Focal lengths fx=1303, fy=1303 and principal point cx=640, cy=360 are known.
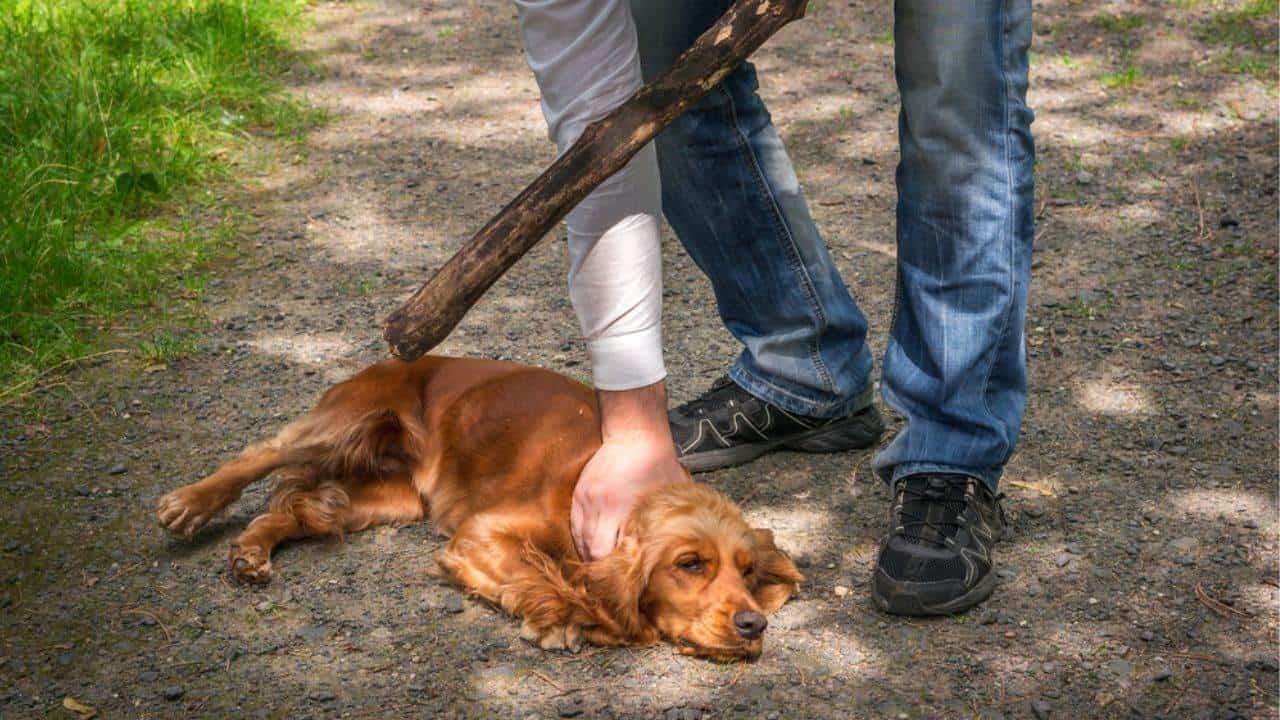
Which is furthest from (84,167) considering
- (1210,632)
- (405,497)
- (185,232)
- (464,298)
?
(1210,632)

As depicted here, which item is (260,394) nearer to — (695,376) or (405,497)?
(405,497)

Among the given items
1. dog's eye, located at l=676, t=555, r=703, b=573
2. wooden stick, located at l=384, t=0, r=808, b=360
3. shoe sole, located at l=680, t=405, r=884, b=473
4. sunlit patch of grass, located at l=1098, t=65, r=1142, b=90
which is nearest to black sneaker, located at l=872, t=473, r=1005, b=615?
dog's eye, located at l=676, t=555, r=703, b=573

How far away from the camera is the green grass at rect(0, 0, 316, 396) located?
4215mm

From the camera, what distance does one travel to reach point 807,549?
10.2 feet

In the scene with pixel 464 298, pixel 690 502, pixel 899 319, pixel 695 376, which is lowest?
pixel 695 376

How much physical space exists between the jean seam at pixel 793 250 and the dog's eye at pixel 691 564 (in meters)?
0.86

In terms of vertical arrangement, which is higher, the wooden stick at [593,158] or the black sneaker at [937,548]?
the wooden stick at [593,158]

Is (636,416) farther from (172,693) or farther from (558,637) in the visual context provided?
(172,693)

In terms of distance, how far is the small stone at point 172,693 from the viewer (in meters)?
2.58

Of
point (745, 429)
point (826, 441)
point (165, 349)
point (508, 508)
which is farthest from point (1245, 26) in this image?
point (165, 349)

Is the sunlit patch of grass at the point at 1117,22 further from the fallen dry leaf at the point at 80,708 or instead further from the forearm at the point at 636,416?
the fallen dry leaf at the point at 80,708

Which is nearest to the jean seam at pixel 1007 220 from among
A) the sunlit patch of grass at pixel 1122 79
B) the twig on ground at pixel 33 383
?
the twig on ground at pixel 33 383

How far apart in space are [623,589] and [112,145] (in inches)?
130

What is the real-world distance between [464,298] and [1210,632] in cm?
168
